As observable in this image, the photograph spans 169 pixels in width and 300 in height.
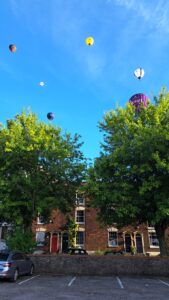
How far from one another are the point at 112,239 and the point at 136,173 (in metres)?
19.1

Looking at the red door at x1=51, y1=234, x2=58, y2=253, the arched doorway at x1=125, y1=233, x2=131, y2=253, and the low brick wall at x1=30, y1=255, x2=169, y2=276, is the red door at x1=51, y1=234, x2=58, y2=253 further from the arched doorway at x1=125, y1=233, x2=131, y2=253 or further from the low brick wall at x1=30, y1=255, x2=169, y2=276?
the low brick wall at x1=30, y1=255, x2=169, y2=276

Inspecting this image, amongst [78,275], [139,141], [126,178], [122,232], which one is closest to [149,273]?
[78,275]

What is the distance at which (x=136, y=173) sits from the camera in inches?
789

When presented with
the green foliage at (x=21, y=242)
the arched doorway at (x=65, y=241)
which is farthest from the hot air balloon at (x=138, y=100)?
the arched doorway at (x=65, y=241)

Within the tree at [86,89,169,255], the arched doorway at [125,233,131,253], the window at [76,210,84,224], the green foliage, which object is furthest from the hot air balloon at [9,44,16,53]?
the arched doorway at [125,233,131,253]

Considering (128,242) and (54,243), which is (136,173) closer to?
(128,242)

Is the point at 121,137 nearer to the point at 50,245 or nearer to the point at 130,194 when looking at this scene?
the point at 130,194

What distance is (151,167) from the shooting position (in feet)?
64.6

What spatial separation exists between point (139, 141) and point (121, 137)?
1947 millimetres

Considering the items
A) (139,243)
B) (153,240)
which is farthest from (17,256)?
(153,240)

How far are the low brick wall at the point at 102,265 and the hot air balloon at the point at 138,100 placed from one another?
41.0 ft

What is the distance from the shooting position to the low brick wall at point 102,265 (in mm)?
18578

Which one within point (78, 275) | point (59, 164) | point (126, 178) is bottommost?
point (78, 275)

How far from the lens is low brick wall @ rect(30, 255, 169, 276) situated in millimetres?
18578
